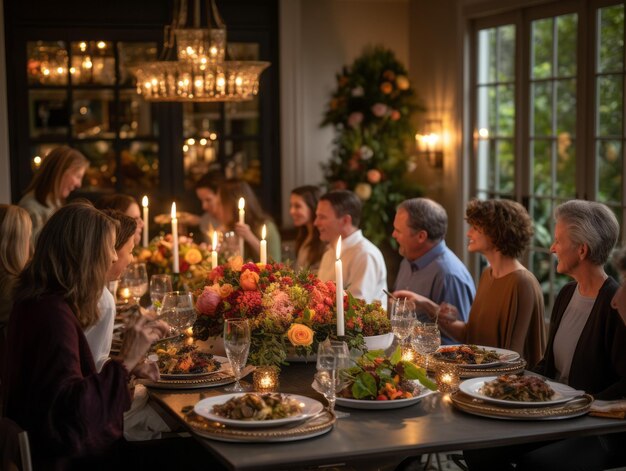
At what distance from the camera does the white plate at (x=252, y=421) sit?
2.31m

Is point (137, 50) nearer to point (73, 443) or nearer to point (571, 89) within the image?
point (571, 89)

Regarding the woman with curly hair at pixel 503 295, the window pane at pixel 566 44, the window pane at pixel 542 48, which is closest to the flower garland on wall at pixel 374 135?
the window pane at pixel 542 48

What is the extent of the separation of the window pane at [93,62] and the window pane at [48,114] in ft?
0.59

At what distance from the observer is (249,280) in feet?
10.1

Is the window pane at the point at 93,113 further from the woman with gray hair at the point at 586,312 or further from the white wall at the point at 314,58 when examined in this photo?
the woman with gray hair at the point at 586,312

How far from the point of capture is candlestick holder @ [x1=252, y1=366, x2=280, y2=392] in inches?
109

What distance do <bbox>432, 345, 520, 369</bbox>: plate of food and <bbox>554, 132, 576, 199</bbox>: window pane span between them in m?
2.73

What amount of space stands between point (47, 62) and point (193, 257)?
286 centimetres

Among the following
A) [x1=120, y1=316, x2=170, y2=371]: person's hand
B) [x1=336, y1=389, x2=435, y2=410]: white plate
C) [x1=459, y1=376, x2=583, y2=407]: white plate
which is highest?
[x1=120, y1=316, x2=170, y2=371]: person's hand

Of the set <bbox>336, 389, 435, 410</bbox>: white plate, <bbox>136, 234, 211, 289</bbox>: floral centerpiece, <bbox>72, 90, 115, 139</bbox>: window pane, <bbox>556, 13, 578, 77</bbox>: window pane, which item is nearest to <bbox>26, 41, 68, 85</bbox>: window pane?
<bbox>72, 90, 115, 139</bbox>: window pane

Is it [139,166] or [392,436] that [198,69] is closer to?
[392,436]

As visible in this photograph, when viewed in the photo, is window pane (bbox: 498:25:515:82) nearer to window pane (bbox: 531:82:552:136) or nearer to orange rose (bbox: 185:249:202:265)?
window pane (bbox: 531:82:552:136)

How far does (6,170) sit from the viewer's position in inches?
260

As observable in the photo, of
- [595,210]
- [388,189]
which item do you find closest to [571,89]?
[388,189]
